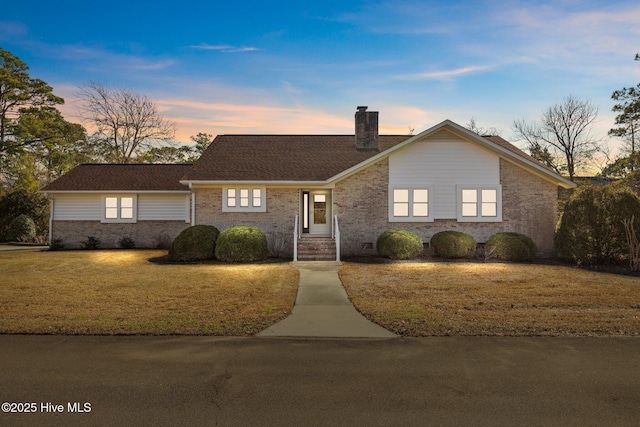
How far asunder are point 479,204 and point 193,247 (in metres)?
13.4

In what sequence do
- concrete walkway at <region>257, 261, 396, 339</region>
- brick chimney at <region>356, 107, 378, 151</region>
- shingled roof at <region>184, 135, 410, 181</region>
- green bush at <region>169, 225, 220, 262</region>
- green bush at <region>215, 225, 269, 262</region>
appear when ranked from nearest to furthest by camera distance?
concrete walkway at <region>257, 261, 396, 339</region> < green bush at <region>215, 225, 269, 262</region> < green bush at <region>169, 225, 220, 262</region> < shingled roof at <region>184, 135, 410, 181</region> < brick chimney at <region>356, 107, 378, 151</region>

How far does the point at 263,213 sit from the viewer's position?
19.1 metres

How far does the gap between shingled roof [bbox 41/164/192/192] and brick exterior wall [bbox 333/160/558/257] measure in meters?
9.79

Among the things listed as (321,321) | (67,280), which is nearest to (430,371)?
(321,321)

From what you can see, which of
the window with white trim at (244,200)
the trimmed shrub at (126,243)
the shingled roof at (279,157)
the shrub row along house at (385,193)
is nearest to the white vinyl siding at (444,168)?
the shrub row along house at (385,193)

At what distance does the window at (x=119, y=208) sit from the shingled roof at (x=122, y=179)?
652 mm

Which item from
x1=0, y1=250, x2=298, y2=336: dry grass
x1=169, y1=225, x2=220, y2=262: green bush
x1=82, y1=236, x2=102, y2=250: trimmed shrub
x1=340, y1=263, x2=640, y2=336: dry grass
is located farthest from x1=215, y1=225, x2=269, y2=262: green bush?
x1=82, y1=236, x2=102, y2=250: trimmed shrub

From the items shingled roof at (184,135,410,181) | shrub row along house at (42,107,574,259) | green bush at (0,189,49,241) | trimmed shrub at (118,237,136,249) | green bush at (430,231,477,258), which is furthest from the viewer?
green bush at (0,189,49,241)

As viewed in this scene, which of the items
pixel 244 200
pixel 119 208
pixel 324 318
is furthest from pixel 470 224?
pixel 119 208

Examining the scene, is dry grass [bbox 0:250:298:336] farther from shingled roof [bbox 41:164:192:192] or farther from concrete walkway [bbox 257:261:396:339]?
shingled roof [bbox 41:164:192:192]

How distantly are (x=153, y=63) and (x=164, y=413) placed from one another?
20911 mm

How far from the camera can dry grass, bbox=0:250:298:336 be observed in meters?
7.16

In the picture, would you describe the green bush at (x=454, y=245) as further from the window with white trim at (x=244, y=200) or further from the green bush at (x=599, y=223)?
the window with white trim at (x=244, y=200)

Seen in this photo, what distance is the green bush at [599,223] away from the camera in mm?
14578
